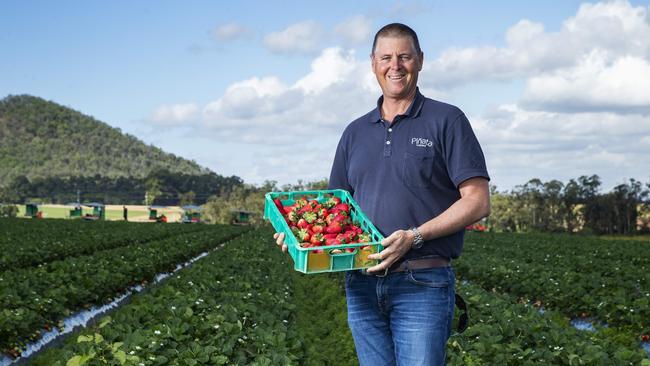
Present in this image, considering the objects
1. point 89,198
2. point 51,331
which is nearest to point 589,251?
point 51,331

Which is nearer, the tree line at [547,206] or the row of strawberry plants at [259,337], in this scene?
the row of strawberry plants at [259,337]

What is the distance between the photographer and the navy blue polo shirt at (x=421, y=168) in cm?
299

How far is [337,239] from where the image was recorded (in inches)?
122

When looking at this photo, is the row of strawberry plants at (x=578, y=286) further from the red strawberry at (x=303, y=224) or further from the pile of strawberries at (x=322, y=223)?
the red strawberry at (x=303, y=224)

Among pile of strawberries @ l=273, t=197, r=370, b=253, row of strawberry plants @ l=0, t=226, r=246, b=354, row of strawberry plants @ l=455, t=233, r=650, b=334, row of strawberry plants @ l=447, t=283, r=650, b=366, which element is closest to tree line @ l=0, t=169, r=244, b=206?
row of strawberry plants @ l=455, t=233, r=650, b=334

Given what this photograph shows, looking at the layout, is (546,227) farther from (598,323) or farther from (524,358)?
(524,358)

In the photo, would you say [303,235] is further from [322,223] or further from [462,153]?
[462,153]

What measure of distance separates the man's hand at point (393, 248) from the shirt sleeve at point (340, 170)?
0.73 m

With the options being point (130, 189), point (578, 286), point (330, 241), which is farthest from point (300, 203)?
point (130, 189)

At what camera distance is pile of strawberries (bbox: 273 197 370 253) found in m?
3.13

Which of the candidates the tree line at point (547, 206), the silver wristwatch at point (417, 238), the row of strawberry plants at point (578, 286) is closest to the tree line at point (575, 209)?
the tree line at point (547, 206)

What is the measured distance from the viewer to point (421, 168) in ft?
9.95

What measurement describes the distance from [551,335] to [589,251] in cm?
1945

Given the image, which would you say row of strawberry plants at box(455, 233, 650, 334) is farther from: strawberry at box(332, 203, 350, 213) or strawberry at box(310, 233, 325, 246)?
strawberry at box(310, 233, 325, 246)
